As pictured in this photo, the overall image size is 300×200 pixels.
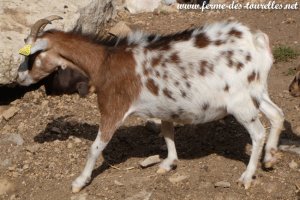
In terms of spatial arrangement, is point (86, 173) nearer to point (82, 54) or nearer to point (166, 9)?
point (82, 54)

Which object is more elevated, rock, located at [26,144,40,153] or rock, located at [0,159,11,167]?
rock, located at [26,144,40,153]

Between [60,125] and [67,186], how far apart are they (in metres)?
1.42

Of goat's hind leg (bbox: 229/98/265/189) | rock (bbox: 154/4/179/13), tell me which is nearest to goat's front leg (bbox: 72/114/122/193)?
goat's hind leg (bbox: 229/98/265/189)

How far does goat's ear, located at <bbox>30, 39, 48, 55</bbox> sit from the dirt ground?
151cm

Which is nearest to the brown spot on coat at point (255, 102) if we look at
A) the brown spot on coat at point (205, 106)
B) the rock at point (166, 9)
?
the brown spot on coat at point (205, 106)

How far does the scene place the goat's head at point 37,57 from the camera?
6.49 metres

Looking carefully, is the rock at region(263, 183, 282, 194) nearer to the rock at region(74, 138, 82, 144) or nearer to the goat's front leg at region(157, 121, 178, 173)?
the goat's front leg at region(157, 121, 178, 173)

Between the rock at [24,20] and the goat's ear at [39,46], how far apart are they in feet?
5.69

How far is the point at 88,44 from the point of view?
6.62 meters

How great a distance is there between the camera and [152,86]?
635 centimetres

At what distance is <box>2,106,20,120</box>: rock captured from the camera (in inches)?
328

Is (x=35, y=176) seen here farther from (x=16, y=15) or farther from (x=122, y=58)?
(x=16, y=15)

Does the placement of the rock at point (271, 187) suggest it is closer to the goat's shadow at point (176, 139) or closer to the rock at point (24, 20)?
the goat's shadow at point (176, 139)

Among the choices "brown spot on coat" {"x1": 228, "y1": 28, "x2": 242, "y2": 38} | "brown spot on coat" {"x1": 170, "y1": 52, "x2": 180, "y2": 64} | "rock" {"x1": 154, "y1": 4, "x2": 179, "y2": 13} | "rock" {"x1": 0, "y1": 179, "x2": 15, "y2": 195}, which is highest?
"brown spot on coat" {"x1": 228, "y1": 28, "x2": 242, "y2": 38}
